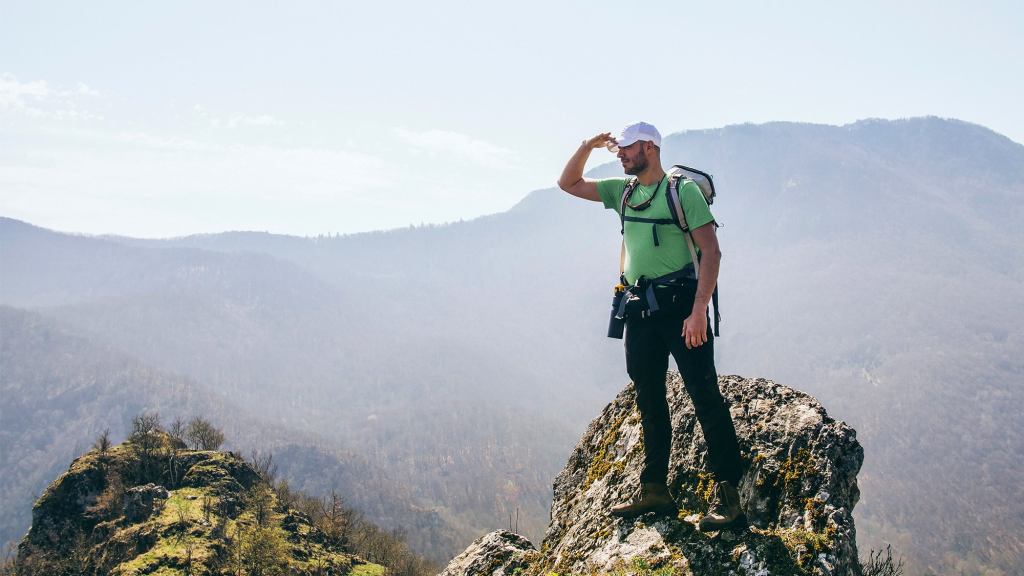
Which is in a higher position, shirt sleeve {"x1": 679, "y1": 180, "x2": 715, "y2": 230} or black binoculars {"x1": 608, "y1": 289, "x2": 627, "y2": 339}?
shirt sleeve {"x1": 679, "y1": 180, "x2": 715, "y2": 230}

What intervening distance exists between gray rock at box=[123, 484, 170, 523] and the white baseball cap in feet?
90.5

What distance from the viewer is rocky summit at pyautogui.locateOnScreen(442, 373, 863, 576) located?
500cm

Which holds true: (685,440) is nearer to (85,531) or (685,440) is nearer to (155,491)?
(155,491)

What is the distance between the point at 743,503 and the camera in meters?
5.69

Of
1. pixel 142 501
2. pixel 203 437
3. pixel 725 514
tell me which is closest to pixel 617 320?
pixel 725 514

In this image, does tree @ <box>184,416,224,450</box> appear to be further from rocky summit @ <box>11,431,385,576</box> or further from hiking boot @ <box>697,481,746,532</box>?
hiking boot @ <box>697,481,746,532</box>

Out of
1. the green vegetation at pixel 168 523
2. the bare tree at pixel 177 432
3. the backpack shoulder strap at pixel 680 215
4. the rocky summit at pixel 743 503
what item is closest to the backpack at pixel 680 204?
the backpack shoulder strap at pixel 680 215

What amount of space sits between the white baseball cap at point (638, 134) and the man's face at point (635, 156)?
0.15ft

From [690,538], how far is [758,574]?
2.38 feet

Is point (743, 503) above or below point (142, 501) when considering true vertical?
above

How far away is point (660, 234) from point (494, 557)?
475cm

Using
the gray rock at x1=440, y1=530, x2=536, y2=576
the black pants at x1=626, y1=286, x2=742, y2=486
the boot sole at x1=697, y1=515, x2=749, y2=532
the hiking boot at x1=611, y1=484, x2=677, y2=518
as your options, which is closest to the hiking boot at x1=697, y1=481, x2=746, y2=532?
the boot sole at x1=697, y1=515, x2=749, y2=532

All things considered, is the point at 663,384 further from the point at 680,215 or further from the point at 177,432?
the point at 177,432

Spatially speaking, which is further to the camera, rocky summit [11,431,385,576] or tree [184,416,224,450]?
tree [184,416,224,450]
